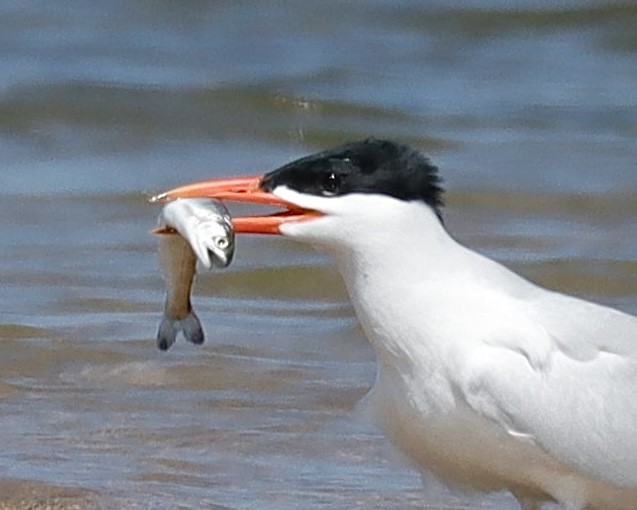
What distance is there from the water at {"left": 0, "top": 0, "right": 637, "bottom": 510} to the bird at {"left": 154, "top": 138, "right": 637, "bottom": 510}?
41 centimetres

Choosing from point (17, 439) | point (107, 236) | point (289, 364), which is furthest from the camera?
point (107, 236)

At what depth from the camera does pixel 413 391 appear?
543cm

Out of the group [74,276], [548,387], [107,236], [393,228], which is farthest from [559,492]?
[107,236]

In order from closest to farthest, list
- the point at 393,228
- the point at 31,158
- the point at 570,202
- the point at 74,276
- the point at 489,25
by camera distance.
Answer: the point at 393,228 → the point at 74,276 → the point at 570,202 → the point at 31,158 → the point at 489,25

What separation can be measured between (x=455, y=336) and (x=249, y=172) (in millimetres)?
6739

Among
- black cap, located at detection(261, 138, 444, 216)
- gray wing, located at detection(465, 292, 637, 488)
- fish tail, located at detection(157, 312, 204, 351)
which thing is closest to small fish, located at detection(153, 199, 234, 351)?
fish tail, located at detection(157, 312, 204, 351)

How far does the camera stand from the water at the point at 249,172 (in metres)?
6.98

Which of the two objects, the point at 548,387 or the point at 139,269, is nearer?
the point at 548,387

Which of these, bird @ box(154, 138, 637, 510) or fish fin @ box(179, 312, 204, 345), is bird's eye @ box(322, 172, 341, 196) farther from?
fish fin @ box(179, 312, 204, 345)

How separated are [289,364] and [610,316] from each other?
273 centimetres

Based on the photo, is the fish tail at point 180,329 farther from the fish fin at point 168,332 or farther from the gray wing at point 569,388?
the gray wing at point 569,388

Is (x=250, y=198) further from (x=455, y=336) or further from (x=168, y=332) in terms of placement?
(x=168, y=332)

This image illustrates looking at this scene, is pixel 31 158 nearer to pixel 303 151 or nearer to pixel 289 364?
pixel 303 151

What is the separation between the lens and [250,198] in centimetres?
538
